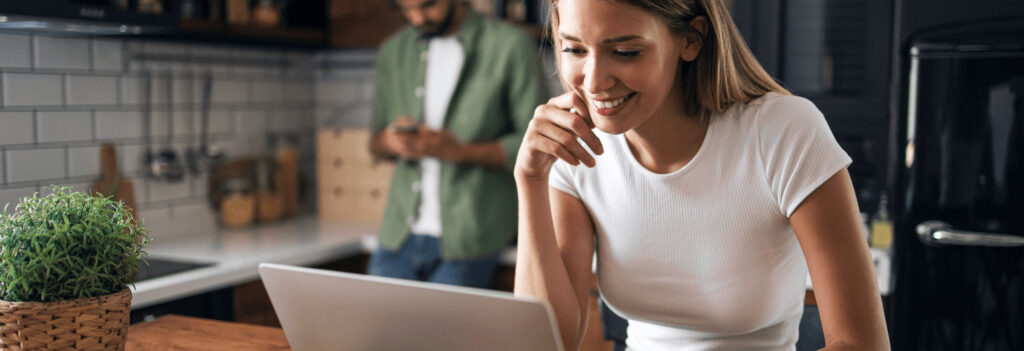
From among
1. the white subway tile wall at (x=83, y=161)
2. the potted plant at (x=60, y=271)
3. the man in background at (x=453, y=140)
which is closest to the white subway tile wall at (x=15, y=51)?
the white subway tile wall at (x=83, y=161)

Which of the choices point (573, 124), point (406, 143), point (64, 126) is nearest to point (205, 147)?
point (64, 126)

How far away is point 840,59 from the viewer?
2.34 metres

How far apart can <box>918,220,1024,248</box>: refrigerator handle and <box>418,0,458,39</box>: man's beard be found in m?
1.30

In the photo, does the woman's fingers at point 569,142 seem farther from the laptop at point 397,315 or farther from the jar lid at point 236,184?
the jar lid at point 236,184

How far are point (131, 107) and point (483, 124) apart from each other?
1039 mm

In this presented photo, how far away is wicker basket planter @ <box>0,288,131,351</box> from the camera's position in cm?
98

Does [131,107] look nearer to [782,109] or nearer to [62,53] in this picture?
[62,53]

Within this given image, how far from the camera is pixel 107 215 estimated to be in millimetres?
1020

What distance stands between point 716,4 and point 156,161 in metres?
1.94

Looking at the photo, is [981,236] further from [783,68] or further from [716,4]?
[716,4]

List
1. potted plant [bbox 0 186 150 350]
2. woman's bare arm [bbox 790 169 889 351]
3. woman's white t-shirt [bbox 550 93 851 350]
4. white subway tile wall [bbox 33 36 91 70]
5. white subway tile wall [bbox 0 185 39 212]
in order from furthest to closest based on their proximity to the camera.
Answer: white subway tile wall [bbox 33 36 91 70] → white subway tile wall [bbox 0 185 39 212] → woman's white t-shirt [bbox 550 93 851 350] → woman's bare arm [bbox 790 169 889 351] → potted plant [bbox 0 186 150 350]

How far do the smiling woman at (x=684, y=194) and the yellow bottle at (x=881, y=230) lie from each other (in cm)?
107

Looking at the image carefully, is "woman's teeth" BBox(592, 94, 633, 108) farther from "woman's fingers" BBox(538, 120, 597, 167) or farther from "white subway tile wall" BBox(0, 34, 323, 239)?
"white subway tile wall" BBox(0, 34, 323, 239)

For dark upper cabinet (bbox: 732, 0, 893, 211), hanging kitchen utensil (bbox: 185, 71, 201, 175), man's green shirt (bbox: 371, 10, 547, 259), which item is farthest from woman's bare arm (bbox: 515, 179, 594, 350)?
hanging kitchen utensil (bbox: 185, 71, 201, 175)
